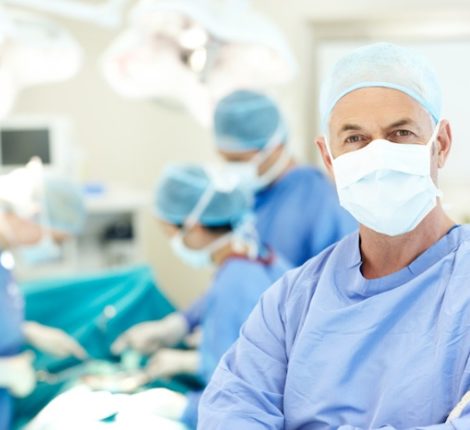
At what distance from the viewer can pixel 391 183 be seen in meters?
1.18

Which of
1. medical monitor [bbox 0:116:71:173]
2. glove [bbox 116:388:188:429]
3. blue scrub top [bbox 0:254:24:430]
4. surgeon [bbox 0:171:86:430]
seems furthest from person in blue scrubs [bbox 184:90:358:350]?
medical monitor [bbox 0:116:71:173]

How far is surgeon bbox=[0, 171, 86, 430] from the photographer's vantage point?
7.69ft

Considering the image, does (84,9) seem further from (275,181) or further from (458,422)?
(458,422)

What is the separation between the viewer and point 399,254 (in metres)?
1.19

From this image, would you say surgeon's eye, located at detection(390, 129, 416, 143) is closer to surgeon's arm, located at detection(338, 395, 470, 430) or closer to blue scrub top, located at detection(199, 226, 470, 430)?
blue scrub top, located at detection(199, 226, 470, 430)

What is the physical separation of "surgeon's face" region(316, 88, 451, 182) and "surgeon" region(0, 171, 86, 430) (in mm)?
1491

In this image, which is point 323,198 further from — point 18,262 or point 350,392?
point 18,262

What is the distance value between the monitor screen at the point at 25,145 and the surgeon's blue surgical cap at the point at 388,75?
3.25m

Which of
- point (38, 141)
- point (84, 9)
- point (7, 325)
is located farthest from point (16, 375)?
point (38, 141)

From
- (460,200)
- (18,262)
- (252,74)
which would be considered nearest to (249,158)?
(252,74)

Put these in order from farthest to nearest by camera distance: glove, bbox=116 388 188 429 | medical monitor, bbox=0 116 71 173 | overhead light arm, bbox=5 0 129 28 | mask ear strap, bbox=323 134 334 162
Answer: medical monitor, bbox=0 116 71 173 → overhead light arm, bbox=5 0 129 28 → glove, bbox=116 388 188 429 → mask ear strap, bbox=323 134 334 162

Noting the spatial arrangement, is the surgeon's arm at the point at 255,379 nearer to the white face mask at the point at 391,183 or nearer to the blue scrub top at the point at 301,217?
the white face mask at the point at 391,183

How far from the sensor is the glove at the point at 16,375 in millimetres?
2322

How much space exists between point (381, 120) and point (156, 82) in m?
1.46
